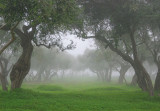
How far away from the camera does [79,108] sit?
1224cm

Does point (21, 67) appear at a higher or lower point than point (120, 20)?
lower

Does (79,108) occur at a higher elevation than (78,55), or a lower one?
lower

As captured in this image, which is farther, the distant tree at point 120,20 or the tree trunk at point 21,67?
the distant tree at point 120,20

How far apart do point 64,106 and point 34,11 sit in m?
7.23

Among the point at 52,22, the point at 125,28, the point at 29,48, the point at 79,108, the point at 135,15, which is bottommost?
the point at 79,108

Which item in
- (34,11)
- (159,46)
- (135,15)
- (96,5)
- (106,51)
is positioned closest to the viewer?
(34,11)

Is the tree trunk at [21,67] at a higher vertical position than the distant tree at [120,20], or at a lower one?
lower

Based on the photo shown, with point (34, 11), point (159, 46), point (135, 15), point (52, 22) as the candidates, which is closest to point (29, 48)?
point (52, 22)

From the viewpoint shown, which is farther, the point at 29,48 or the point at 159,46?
the point at 159,46

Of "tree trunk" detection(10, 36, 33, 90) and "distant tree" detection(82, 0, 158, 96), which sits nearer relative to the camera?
"tree trunk" detection(10, 36, 33, 90)

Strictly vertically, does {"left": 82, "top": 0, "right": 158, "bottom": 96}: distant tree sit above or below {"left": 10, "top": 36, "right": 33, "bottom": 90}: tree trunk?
above

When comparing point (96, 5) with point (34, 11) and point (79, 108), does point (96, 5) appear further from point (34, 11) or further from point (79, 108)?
point (79, 108)

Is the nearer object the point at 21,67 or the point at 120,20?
the point at 21,67

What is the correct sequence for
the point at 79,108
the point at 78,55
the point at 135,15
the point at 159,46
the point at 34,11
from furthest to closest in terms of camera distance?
the point at 78,55 < the point at 159,46 < the point at 135,15 < the point at 79,108 < the point at 34,11
